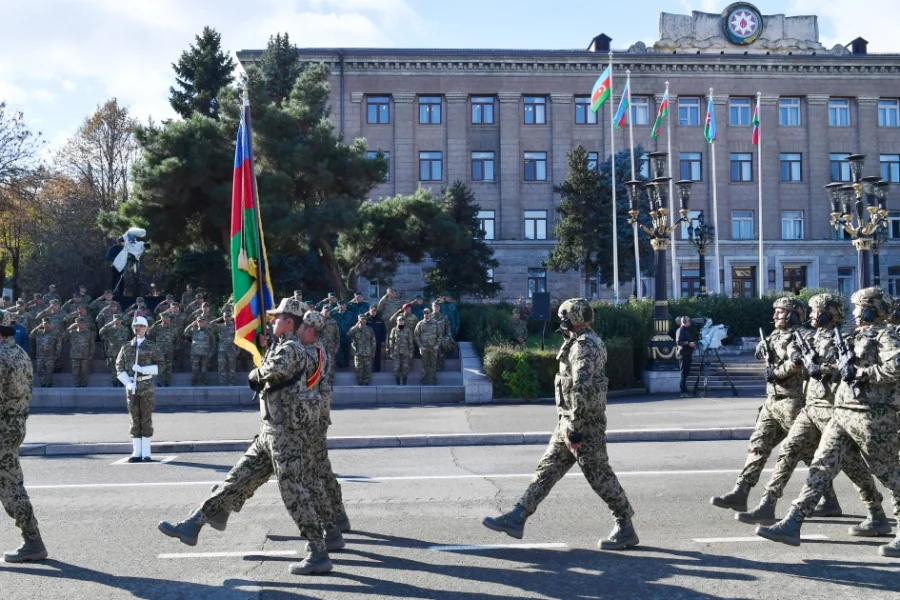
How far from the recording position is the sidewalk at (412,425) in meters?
12.6

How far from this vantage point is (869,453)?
645 cm

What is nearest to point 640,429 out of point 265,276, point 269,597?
point 265,276

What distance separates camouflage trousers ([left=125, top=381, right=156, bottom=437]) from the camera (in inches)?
451

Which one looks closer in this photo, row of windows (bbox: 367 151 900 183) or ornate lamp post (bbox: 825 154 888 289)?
ornate lamp post (bbox: 825 154 888 289)

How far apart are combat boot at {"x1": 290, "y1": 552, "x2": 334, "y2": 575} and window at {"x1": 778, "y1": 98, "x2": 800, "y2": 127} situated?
48.4 metres

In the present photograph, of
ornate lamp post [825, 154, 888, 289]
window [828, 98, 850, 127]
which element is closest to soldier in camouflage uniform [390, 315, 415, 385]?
ornate lamp post [825, 154, 888, 289]

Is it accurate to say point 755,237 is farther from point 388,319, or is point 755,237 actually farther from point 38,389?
point 38,389

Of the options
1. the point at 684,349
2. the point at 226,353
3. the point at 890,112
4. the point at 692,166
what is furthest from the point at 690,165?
the point at 226,353

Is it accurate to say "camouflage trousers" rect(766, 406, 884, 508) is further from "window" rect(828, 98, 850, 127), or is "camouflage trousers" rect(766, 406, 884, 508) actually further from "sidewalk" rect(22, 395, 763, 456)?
"window" rect(828, 98, 850, 127)

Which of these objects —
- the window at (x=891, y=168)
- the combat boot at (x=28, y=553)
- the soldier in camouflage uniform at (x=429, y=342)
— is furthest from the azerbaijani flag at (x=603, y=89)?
the window at (x=891, y=168)

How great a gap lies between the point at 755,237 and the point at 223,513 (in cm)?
4604

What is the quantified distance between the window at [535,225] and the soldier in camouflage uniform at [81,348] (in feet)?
101

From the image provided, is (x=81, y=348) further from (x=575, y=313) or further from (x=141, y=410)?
(x=575, y=313)

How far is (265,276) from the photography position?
7523mm
